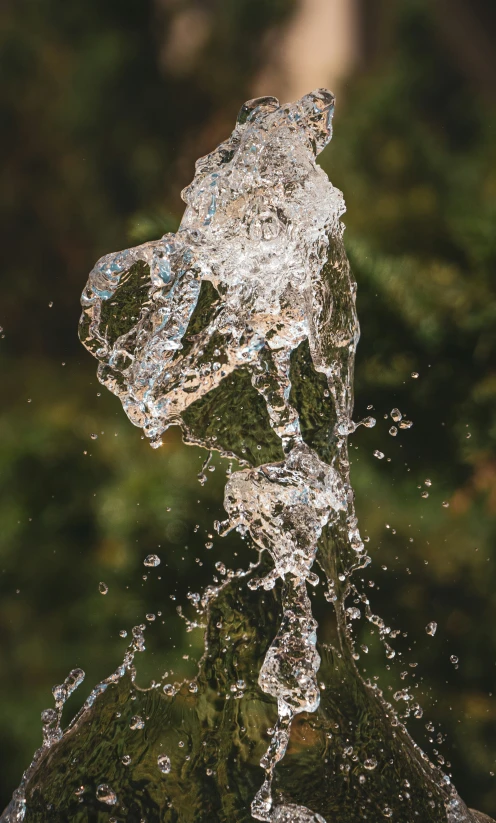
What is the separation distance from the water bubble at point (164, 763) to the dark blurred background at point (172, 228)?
693 millimetres

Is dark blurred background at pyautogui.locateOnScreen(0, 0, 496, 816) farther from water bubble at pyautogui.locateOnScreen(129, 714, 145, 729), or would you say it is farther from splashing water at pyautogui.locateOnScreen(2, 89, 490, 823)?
water bubble at pyautogui.locateOnScreen(129, 714, 145, 729)

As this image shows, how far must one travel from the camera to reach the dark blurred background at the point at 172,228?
1289 millimetres

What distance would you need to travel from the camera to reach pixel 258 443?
0.77m

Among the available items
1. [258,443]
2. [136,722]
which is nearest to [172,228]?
[258,443]

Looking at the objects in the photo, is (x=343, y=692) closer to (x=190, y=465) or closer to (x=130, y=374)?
(x=130, y=374)

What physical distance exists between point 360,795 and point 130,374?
1.16 ft

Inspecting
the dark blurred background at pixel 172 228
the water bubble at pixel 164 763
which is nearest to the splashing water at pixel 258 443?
the water bubble at pixel 164 763

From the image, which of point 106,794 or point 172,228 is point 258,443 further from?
point 172,228

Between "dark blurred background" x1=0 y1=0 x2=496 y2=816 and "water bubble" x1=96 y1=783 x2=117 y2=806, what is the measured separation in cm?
72

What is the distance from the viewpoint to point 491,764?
4.22 feet

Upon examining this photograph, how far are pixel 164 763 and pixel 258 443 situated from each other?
0.89 ft

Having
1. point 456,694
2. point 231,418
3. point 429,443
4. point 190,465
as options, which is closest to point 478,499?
point 429,443

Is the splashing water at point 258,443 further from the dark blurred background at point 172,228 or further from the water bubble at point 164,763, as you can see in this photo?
the dark blurred background at point 172,228

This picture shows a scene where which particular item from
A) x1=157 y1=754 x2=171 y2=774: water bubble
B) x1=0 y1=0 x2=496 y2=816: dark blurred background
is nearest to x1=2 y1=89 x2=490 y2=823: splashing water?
x1=157 y1=754 x2=171 y2=774: water bubble
